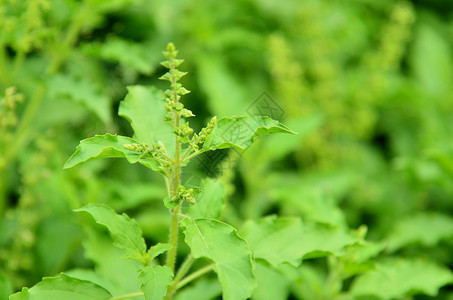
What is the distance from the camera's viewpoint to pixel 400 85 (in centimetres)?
329

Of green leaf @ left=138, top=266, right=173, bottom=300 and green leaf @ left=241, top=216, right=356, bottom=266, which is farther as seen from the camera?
green leaf @ left=241, top=216, right=356, bottom=266

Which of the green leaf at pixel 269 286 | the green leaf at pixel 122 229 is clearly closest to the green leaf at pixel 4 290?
the green leaf at pixel 122 229

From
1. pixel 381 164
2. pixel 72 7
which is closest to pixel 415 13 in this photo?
pixel 381 164

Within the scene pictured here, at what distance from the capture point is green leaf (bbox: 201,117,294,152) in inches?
49.5

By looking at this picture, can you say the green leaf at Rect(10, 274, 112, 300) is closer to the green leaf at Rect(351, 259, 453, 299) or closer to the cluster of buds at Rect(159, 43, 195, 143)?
the cluster of buds at Rect(159, 43, 195, 143)

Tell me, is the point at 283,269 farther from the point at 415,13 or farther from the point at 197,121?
the point at 415,13

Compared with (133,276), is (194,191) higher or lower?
higher

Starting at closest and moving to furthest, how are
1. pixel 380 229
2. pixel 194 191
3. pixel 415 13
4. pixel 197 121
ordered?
1. pixel 194 191
2. pixel 380 229
3. pixel 197 121
4. pixel 415 13

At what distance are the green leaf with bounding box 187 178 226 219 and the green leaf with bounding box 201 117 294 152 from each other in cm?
28

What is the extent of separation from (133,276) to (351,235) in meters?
0.83

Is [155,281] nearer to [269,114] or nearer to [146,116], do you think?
[146,116]

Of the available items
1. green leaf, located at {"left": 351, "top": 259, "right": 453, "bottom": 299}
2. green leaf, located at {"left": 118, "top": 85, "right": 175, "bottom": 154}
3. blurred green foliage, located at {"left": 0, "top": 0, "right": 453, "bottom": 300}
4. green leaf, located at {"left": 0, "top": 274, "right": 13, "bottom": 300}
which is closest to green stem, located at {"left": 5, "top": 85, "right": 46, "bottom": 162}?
blurred green foliage, located at {"left": 0, "top": 0, "right": 453, "bottom": 300}

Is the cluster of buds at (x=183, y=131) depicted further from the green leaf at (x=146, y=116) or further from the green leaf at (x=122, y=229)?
the green leaf at (x=122, y=229)

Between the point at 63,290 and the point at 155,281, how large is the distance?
318 millimetres
